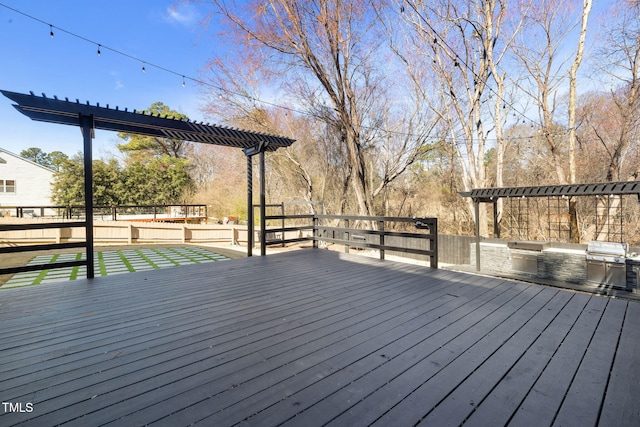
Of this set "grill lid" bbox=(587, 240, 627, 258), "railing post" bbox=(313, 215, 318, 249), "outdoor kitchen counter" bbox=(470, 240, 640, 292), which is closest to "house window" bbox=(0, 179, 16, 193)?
"railing post" bbox=(313, 215, 318, 249)

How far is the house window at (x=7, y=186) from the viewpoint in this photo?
17.1 m

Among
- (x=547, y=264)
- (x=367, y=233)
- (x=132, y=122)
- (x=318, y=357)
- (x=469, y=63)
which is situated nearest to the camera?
(x=318, y=357)

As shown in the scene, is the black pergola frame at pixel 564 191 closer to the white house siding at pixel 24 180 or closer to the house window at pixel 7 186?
the white house siding at pixel 24 180

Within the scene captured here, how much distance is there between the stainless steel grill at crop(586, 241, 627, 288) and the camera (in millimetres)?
5445

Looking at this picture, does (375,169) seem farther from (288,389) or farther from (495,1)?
(288,389)

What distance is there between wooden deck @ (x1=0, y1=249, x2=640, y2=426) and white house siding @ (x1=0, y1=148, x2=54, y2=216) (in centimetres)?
2024

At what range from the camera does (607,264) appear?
5566 mm

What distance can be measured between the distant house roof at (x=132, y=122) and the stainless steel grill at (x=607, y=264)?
6.33 metres

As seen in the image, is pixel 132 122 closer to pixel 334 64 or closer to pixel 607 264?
pixel 334 64

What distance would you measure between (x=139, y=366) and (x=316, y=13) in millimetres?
10405

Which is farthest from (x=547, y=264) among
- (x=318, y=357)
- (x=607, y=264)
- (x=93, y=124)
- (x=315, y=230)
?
(x=93, y=124)

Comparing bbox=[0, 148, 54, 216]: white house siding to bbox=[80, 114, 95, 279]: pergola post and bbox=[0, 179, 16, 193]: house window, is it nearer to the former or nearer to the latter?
bbox=[0, 179, 16, 193]: house window

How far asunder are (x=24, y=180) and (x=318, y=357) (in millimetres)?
23793

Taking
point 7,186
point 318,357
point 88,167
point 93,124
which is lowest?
point 318,357
